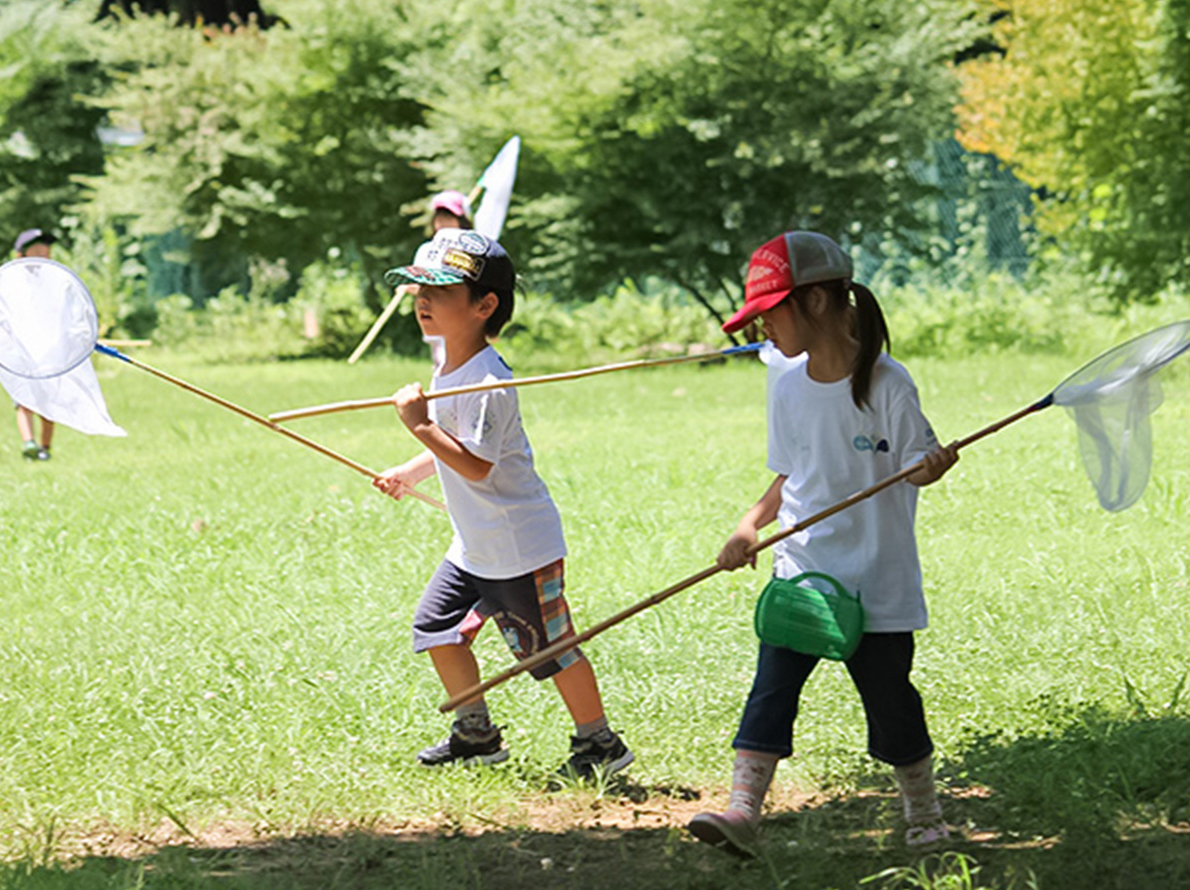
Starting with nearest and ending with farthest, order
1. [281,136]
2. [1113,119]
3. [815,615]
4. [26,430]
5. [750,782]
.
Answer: [815,615]
[750,782]
[26,430]
[1113,119]
[281,136]

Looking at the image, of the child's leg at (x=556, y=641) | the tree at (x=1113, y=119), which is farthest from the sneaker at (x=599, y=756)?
the tree at (x=1113, y=119)

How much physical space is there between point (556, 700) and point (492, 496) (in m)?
1.06

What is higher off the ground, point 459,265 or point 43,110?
point 43,110

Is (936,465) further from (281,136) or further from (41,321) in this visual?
(281,136)

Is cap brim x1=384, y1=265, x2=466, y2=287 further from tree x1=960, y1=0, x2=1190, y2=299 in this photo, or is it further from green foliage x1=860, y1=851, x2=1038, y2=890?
tree x1=960, y1=0, x2=1190, y2=299

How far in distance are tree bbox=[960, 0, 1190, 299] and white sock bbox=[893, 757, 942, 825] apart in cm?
1203

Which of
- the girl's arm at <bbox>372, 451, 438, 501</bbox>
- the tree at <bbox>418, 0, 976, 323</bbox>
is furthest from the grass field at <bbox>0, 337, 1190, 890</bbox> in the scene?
the tree at <bbox>418, 0, 976, 323</bbox>

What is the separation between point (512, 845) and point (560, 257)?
14630 millimetres

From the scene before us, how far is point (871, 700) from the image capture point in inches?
145

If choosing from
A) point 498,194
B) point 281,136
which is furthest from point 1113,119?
point 281,136

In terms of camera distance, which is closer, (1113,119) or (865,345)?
(865,345)

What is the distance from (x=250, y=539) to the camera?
7.45 m

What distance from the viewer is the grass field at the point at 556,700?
378cm

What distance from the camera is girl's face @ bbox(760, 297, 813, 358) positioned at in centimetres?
362
